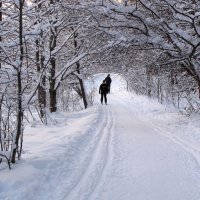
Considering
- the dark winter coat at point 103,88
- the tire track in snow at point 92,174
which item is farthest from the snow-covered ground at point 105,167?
the dark winter coat at point 103,88

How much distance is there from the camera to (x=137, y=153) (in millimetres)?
9625

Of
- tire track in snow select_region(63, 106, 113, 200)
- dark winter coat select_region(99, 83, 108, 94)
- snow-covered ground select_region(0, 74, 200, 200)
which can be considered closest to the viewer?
tire track in snow select_region(63, 106, 113, 200)

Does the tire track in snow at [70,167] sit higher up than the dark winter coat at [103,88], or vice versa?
the dark winter coat at [103,88]

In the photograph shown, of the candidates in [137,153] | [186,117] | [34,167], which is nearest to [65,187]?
[34,167]

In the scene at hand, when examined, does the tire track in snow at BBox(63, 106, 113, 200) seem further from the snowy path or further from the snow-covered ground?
the snowy path

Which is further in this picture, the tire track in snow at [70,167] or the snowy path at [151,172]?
the snowy path at [151,172]

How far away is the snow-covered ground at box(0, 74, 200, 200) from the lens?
251 inches

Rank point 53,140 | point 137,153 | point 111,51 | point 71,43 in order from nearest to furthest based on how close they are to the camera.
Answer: point 137,153
point 53,140
point 111,51
point 71,43

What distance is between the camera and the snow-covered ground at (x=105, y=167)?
6367 millimetres

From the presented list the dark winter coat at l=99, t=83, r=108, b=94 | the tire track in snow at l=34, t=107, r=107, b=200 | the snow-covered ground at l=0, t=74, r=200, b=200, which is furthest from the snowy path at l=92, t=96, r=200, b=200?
the dark winter coat at l=99, t=83, r=108, b=94

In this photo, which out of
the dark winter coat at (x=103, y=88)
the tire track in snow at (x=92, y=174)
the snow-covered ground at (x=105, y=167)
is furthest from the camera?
the dark winter coat at (x=103, y=88)

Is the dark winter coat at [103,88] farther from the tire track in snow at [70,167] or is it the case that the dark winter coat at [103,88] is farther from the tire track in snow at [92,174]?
the tire track in snow at [92,174]

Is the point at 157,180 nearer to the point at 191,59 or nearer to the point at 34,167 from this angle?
the point at 34,167

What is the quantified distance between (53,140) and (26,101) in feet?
9.57
